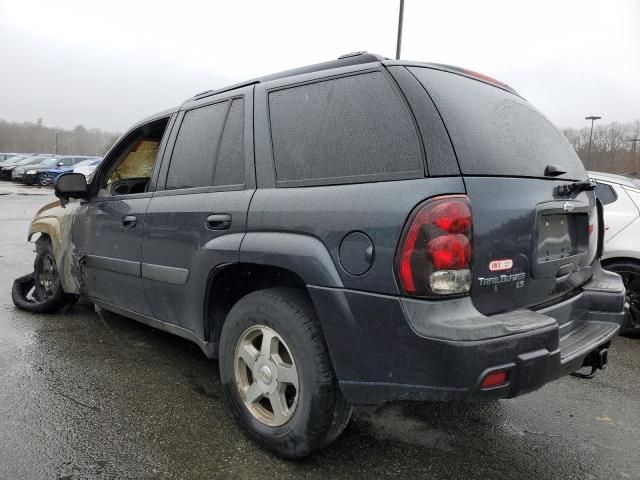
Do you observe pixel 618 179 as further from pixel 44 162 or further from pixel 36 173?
pixel 44 162

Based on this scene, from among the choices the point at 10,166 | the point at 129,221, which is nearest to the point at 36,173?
the point at 10,166

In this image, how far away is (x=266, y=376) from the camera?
2363 millimetres

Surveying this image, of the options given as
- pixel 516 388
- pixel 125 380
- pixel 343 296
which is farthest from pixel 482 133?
pixel 125 380

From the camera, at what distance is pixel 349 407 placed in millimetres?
2217

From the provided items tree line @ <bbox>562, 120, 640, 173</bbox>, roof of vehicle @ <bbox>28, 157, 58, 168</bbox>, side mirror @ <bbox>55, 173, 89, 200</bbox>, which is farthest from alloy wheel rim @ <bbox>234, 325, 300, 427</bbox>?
tree line @ <bbox>562, 120, 640, 173</bbox>

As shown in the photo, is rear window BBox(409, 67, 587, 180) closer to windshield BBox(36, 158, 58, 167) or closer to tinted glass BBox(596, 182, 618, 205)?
tinted glass BBox(596, 182, 618, 205)

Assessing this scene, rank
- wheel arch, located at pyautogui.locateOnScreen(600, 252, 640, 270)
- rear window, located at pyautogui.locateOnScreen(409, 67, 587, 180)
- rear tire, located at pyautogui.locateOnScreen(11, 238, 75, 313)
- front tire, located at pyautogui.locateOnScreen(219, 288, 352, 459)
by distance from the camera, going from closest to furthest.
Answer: rear window, located at pyautogui.locateOnScreen(409, 67, 587, 180)
front tire, located at pyautogui.locateOnScreen(219, 288, 352, 459)
wheel arch, located at pyautogui.locateOnScreen(600, 252, 640, 270)
rear tire, located at pyautogui.locateOnScreen(11, 238, 75, 313)

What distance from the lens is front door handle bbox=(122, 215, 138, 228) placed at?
3.27 m

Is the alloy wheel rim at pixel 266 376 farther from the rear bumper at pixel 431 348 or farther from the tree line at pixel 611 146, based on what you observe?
the tree line at pixel 611 146

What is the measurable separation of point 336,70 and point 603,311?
1867 mm

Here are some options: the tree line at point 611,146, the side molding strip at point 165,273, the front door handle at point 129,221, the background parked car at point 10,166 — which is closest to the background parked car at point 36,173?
the background parked car at point 10,166

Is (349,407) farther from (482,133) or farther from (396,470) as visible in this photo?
(482,133)

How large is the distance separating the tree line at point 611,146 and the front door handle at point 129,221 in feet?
171

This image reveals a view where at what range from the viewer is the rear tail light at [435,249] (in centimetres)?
182
